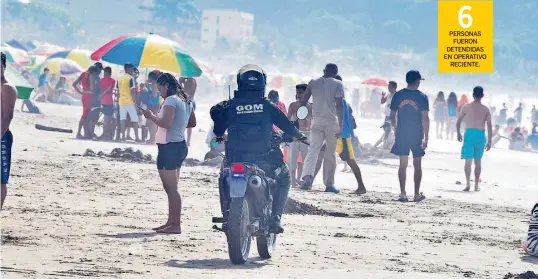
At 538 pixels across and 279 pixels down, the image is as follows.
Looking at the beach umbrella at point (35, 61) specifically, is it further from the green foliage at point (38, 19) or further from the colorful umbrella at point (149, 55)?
the green foliage at point (38, 19)

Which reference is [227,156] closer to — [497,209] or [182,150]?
[182,150]

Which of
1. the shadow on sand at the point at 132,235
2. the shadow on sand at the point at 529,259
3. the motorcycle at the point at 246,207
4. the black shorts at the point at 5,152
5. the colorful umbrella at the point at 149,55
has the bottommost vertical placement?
the shadow on sand at the point at 529,259

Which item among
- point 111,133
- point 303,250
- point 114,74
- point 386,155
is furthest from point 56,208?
point 114,74

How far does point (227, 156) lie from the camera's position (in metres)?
8.82

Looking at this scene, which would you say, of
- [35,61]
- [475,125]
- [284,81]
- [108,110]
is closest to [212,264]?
[475,125]

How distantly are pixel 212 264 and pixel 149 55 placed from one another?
1280 centimetres

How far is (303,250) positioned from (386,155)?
621 inches

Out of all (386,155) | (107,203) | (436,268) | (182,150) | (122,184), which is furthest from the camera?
(386,155)

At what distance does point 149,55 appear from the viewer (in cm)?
2089

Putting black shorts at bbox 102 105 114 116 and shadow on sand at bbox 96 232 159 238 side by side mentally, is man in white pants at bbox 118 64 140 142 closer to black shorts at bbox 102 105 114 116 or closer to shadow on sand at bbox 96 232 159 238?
black shorts at bbox 102 105 114 116

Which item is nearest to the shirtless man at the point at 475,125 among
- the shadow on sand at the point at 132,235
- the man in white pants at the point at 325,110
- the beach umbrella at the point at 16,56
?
the man in white pants at the point at 325,110

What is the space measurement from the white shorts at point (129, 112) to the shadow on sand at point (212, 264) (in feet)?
44.7

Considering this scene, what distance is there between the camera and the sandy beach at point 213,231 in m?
8.25

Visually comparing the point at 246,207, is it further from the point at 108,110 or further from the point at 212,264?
the point at 108,110
